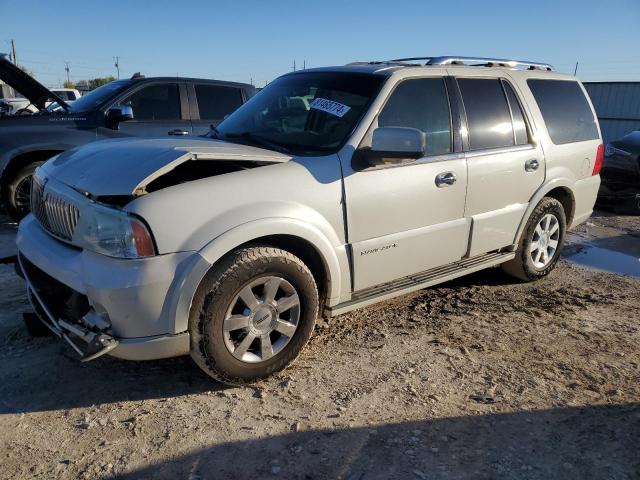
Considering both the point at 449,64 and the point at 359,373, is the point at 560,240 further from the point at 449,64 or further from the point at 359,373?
the point at 359,373

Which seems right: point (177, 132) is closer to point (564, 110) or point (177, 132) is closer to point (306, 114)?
point (306, 114)

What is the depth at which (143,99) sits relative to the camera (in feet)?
22.9

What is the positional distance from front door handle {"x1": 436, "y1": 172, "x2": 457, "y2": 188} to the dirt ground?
1.09m

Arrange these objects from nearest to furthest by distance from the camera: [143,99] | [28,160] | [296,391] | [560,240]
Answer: [296,391]
[560,240]
[28,160]
[143,99]

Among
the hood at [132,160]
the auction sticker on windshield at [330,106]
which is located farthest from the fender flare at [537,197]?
the hood at [132,160]

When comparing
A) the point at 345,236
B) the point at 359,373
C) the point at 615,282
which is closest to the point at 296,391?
the point at 359,373

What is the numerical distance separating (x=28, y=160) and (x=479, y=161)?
5.18 metres

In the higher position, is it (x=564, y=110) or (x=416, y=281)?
(x=564, y=110)

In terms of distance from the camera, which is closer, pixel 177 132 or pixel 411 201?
pixel 411 201

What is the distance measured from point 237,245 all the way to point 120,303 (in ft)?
2.17

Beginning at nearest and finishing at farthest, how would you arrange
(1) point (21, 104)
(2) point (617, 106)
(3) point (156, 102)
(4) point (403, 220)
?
(4) point (403, 220) → (3) point (156, 102) → (1) point (21, 104) → (2) point (617, 106)

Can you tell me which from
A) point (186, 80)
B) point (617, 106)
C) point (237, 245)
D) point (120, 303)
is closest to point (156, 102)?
point (186, 80)

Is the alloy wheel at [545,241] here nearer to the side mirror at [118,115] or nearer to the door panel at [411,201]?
the door panel at [411,201]

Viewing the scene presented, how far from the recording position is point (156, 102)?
7.05 metres
